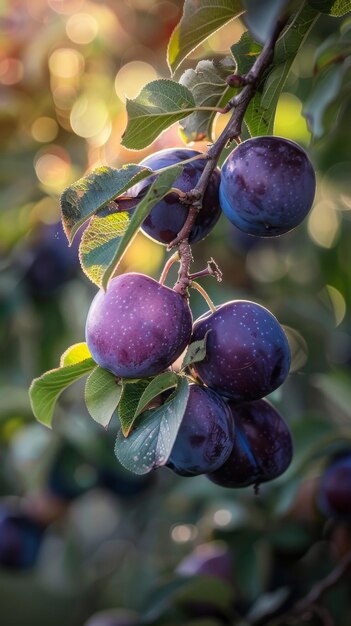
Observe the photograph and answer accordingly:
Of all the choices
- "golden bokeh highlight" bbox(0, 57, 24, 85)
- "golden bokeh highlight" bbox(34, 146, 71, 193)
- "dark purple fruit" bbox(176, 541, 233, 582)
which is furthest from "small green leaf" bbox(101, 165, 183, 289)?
"golden bokeh highlight" bbox(0, 57, 24, 85)

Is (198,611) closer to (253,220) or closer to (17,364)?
(17,364)

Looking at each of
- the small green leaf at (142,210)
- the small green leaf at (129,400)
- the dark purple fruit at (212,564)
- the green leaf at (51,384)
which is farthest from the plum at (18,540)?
the small green leaf at (142,210)

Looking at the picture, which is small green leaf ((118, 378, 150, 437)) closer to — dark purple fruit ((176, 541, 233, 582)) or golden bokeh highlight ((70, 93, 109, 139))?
dark purple fruit ((176, 541, 233, 582))

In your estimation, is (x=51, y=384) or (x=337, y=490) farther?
(x=337, y=490)

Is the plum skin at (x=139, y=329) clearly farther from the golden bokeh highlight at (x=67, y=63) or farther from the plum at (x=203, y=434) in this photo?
the golden bokeh highlight at (x=67, y=63)

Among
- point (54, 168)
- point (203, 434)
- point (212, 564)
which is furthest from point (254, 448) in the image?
point (54, 168)

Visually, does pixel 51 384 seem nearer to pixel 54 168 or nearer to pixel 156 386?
pixel 156 386

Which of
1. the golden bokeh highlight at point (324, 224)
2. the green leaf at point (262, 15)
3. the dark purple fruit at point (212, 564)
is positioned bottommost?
the dark purple fruit at point (212, 564)
